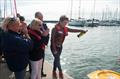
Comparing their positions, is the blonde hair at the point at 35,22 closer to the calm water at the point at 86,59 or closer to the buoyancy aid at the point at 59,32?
the buoyancy aid at the point at 59,32

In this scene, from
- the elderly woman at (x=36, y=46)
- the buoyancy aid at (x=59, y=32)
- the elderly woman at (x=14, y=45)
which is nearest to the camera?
the elderly woman at (x=14, y=45)

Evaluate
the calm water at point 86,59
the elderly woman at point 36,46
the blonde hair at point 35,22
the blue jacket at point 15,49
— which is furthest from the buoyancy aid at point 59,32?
the calm water at point 86,59

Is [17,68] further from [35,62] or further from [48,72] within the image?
[48,72]

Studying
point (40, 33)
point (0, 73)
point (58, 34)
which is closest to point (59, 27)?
point (58, 34)

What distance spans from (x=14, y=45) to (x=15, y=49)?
79 millimetres

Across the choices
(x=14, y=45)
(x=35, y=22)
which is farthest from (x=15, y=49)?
(x=35, y=22)

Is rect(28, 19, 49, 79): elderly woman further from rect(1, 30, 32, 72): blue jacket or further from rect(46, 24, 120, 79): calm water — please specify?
rect(46, 24, 120, 79): calm water

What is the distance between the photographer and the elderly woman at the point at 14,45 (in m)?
4.96

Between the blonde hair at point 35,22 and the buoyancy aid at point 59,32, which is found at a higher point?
the blonde hair at point 35,22

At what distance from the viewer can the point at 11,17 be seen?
5.00 m

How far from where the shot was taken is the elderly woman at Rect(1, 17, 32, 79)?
4965 mm

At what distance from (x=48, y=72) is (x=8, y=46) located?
359cm

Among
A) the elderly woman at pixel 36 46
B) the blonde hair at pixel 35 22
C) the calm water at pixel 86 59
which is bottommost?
the calm water at pixel 86 59

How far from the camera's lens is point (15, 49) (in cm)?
500
